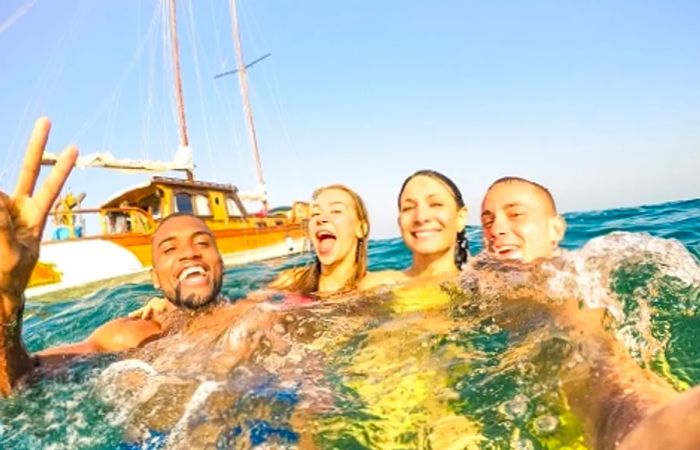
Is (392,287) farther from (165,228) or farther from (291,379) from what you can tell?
(165,228)

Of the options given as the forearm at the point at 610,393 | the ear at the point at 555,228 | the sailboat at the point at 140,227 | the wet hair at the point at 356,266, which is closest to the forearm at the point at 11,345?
the wet hair at the point at 356,266

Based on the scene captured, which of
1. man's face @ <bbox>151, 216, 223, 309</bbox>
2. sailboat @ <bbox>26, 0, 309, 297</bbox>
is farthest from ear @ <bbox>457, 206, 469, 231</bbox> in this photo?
sailboat @ <bbox>26, 0, 309, 297</bbox>

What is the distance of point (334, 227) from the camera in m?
5.06

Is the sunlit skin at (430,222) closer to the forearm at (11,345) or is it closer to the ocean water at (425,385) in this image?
the ocean water at (425,385)

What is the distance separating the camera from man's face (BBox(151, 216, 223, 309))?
4172mm

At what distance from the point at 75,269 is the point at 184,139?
41.0 ft

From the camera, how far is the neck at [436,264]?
4730 millimetres

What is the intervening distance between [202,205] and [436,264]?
1652cm

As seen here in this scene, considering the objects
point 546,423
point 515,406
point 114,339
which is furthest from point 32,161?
point 546,423

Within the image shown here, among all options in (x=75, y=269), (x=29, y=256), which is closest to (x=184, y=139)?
(x=75, y=269)

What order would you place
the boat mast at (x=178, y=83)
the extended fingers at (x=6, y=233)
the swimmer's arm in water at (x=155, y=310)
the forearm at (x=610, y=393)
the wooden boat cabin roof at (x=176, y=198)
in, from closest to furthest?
the forearm at (x=610, y=393), the extended fingers at (x=6, y=233), the swimmer's arm in water at (x=155, y=310), the wooden boat cabin roof at (x=176, y=198), the boat mast at (x=178, y=83)

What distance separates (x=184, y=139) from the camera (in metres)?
26.3

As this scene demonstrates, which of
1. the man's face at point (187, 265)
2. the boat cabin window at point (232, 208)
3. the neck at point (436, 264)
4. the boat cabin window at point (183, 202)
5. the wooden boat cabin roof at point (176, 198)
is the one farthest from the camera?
the boat cabin window at point (232, 208)

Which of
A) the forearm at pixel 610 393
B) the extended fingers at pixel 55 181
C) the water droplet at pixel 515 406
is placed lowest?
the water droplet at pixel 515 406
